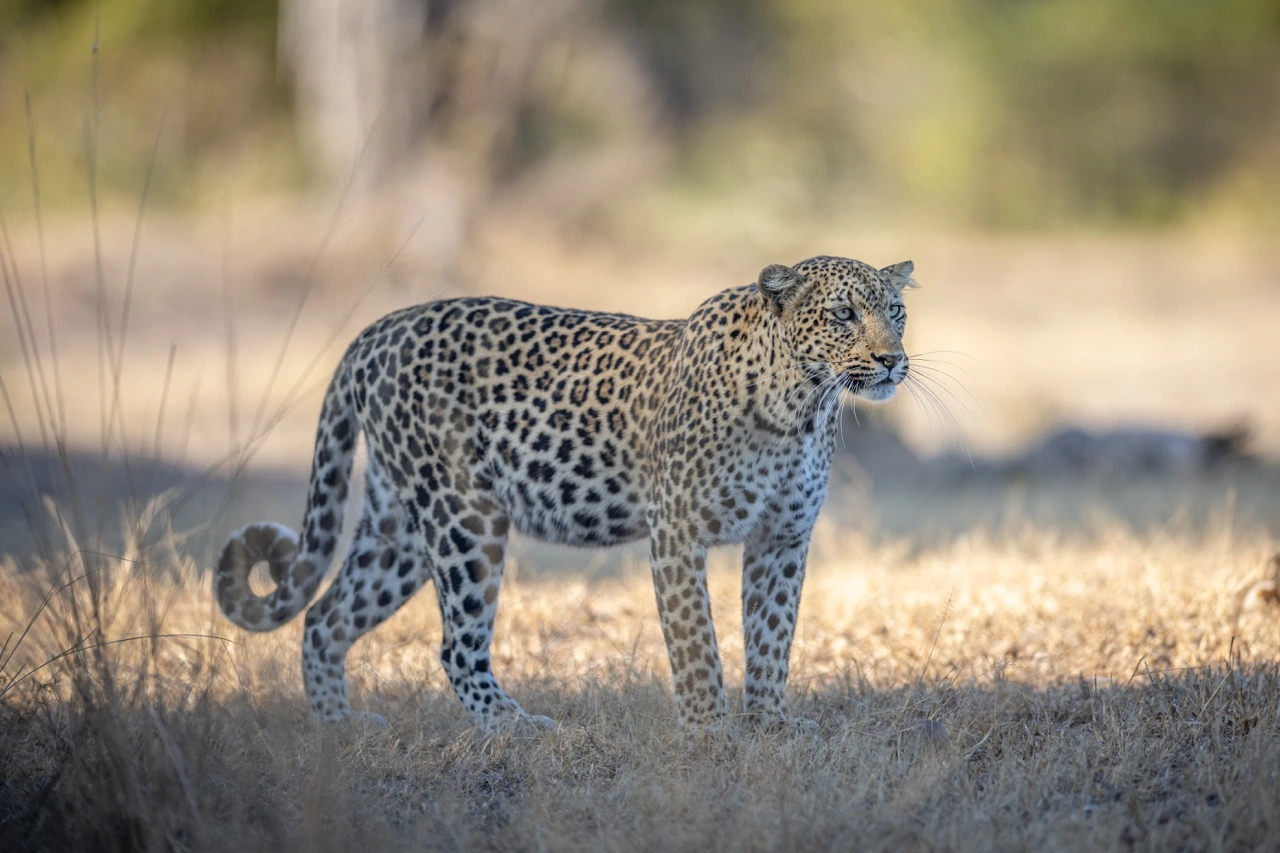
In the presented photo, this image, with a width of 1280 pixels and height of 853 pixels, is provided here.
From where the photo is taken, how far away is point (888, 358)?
18.2ft

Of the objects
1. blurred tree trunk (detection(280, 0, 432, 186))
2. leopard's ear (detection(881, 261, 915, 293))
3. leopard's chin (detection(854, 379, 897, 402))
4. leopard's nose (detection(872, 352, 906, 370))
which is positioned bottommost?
leopard's chin (detection(854, 379, 897, 402))

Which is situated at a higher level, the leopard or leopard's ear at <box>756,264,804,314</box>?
leopard's ear at <box>756,264,804,314</box>

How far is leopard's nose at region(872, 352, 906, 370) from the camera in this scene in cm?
555

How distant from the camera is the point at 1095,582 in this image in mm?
7637

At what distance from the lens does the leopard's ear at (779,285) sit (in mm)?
5676

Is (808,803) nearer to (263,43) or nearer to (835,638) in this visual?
(835,638)

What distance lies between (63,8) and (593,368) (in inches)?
1022

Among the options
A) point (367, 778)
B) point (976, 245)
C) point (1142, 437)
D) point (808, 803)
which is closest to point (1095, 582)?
point (808, 803)

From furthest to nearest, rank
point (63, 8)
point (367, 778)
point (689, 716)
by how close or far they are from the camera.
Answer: point (63, 8), point (689, 716), point (367, 778)

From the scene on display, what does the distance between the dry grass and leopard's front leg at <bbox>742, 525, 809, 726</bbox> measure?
0.29 meters

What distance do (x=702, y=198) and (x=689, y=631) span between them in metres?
23.5

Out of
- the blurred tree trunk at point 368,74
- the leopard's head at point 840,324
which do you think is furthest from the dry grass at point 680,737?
the blurred tree trunk at point 368,74

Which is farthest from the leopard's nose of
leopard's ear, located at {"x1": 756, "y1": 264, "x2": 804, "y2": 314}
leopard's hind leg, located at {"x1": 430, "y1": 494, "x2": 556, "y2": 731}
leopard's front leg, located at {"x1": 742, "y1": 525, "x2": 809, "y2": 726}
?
leopard's hind leg, located at {"x1": 430, "y1": 494, "x2": 556, "y2": 731}

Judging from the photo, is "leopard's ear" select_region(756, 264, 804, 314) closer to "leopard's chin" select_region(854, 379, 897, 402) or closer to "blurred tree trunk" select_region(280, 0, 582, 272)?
"leopard's chin" select_region(854, 379, 897, 402)
